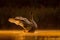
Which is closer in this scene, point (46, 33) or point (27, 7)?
point (46, 33)

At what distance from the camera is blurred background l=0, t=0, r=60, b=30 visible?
1315 millimetres

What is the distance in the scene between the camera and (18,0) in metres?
1.34

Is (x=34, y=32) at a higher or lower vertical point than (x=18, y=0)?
lower

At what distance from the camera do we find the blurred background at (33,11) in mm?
1315

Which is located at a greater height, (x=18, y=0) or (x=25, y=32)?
(x=18, y=0)

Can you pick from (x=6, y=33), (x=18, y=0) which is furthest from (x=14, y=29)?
(x=18, y=0)

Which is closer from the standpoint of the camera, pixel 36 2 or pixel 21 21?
pixel 21 21

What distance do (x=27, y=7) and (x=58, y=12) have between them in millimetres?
219

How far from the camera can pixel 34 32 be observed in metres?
1.18

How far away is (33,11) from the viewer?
134cm

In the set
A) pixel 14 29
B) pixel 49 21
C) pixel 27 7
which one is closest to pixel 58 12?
pixel 49 21

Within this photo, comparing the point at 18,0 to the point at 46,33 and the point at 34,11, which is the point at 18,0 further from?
the point at 46,33

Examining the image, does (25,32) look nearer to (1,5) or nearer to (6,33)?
(6,33)

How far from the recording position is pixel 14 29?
4.16 ft
